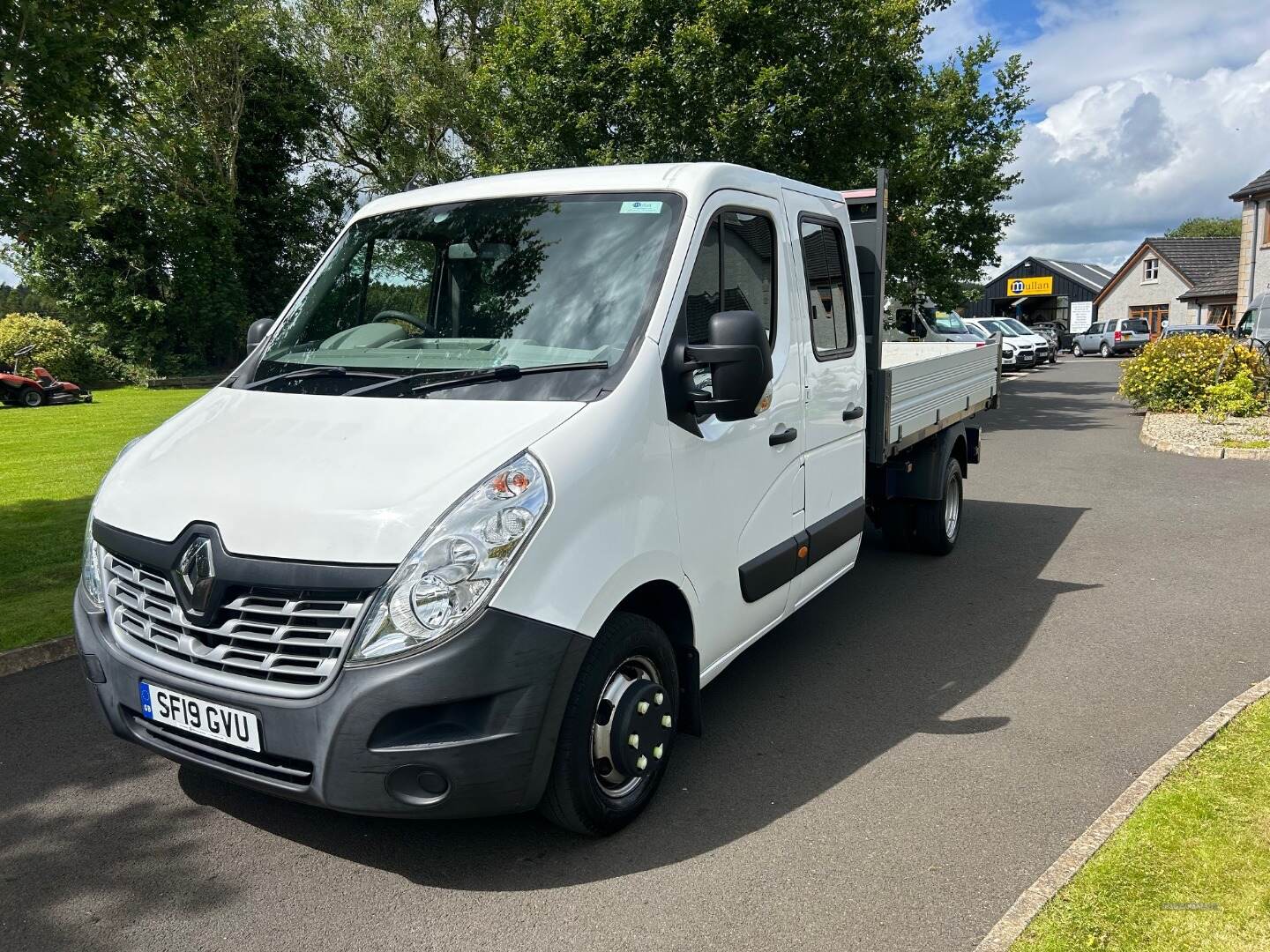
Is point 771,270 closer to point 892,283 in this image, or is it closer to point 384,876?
point 384,876

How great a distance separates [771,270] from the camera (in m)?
4.32

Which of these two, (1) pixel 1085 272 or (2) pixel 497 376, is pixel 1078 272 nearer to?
(1) pixel 1085 272

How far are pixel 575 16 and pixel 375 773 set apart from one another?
1416 centimetres

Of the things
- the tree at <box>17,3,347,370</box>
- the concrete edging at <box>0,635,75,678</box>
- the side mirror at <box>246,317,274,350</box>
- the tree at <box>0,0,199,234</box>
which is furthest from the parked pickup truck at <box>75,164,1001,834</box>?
the tree at <box>17,3,347,370</box>

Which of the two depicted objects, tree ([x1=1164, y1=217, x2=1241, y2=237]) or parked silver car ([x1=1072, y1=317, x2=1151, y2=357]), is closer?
parked silver car ([x1=1072, y1=317, x2=1151, y2=357])

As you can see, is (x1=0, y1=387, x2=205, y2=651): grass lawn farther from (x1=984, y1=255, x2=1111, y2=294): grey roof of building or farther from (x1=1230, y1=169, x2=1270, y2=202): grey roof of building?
(x1=984, y1=255, x2=1111, y2=294): grey roof of building

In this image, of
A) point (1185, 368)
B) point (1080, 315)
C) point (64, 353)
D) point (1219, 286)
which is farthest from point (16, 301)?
point (1185, 368)

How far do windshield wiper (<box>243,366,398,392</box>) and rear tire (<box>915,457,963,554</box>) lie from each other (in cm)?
458

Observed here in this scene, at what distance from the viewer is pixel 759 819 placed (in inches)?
144

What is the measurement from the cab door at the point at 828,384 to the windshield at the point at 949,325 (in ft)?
86.8

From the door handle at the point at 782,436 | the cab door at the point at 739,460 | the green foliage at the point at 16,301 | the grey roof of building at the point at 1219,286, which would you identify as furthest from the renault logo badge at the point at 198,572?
the green foliage at the point at 16,301

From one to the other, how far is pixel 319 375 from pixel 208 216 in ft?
101

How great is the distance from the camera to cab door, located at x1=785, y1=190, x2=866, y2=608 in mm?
4617

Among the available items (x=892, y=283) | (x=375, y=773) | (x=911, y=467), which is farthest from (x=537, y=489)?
(x=892, y=283)
